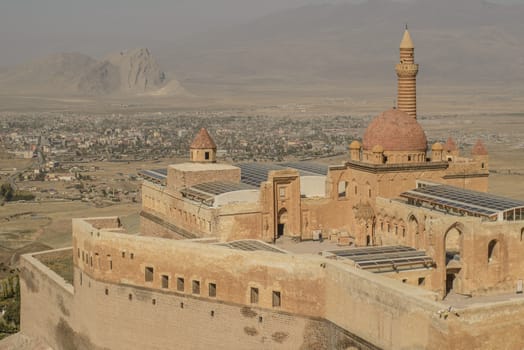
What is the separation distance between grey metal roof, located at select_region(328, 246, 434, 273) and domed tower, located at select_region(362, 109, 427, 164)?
7617 millimetres

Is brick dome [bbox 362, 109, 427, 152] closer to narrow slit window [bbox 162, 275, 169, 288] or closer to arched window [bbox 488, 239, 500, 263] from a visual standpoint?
arched window [bbox 488, 239, 500, 263]

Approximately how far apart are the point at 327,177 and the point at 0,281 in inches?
895

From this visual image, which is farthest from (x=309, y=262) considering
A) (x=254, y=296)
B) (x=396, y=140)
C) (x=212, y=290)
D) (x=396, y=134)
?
(x=396, y=134)

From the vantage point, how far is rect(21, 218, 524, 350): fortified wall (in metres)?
25.9

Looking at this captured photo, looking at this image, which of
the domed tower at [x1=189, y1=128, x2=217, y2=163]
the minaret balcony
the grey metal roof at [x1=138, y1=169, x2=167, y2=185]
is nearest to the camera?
the minaret balcony

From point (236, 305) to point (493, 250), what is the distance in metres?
9.81

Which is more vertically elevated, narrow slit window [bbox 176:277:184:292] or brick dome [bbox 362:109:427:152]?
brick dome [bbox 362:109:427:152]

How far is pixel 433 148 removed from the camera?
44.1 m

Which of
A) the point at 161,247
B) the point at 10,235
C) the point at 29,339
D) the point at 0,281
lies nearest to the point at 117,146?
the point at 10,235

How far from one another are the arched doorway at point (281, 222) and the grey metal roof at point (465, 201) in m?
5.30

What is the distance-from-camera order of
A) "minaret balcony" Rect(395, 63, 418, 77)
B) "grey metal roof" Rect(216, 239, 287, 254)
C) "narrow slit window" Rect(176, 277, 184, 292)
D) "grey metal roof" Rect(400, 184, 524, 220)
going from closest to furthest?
"narrow slit window" Rect(176, 277, 184, 292) < "grey metal roof" Rect(400, 184, 524, 220) < "grey metal roof" Rect(216, 239, 287, 254) < "minaret balcony" Rect(395, 63, 418, 77)

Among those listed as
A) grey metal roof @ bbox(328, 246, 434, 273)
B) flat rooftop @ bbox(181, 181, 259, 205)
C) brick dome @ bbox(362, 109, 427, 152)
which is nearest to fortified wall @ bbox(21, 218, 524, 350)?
grey metal roof @ bbox(328, 246, 434, 273)

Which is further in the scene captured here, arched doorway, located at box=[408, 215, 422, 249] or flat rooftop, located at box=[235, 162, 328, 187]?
flat rooftop, located at box=[235, 162, 328, 187]

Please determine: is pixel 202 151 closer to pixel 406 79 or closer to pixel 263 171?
pixel 263 171
